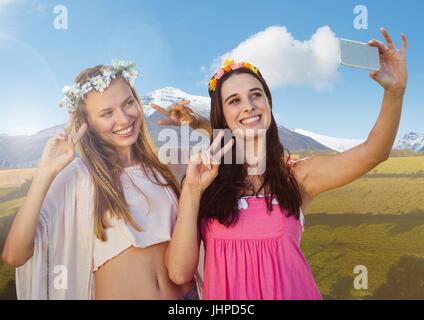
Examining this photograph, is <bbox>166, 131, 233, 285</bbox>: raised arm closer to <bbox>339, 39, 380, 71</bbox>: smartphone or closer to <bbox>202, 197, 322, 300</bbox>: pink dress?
<bbox>202, 197, 322, 300</bbox>: pink dress

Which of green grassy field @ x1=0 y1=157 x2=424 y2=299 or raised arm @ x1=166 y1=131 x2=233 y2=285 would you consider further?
green grassy field @ x1=0 y1=157 x2=424 y2=299

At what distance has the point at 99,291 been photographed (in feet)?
8.88

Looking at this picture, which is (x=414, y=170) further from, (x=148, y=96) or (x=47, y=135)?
(x=47, y=135)

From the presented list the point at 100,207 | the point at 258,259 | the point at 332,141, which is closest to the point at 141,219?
the point at 100,207

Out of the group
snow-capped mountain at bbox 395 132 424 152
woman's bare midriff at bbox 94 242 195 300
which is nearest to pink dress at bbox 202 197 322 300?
woman's bare midriff at bbox 94 242 195 300

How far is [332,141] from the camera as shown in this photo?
418cm

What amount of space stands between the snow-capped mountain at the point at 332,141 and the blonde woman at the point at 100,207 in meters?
1.43

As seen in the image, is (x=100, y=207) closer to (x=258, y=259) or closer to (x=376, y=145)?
(x=258, y=259)

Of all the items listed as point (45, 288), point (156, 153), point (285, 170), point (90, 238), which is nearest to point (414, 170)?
point (285, 170)

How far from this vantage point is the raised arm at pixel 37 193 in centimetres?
255

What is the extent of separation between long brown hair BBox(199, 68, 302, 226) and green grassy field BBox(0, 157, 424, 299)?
5.59ft

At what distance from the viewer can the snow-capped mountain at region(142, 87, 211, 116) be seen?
3443 millimetres

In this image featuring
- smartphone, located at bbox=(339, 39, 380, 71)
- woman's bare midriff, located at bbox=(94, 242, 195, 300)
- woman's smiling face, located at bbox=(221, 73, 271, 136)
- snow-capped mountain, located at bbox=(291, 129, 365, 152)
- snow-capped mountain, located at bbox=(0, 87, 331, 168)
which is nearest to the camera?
smartphone, located at bbox=(339, 39, 380, 71)

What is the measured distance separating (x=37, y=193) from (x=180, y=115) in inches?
36.9
